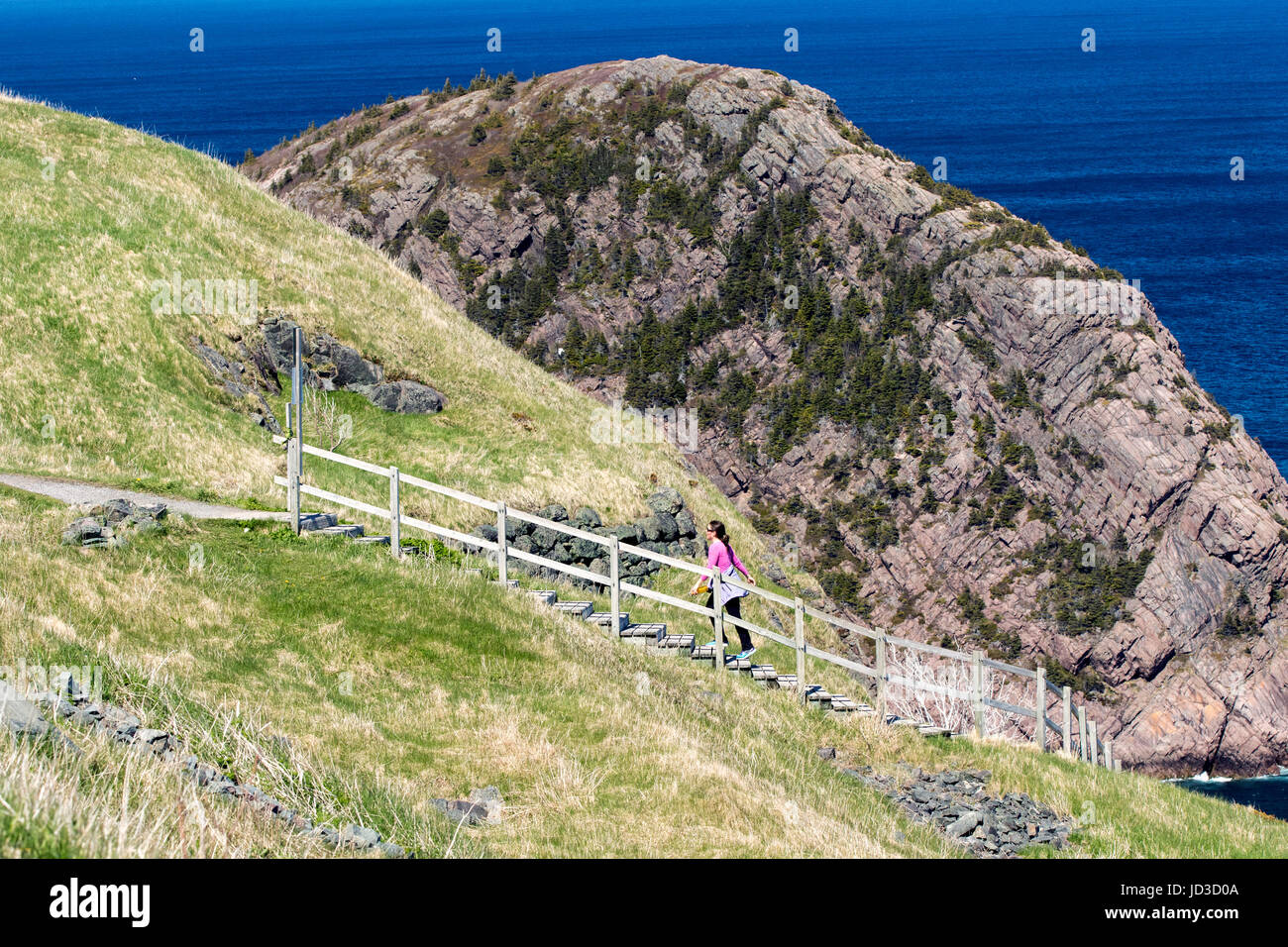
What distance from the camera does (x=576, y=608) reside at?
2291cm

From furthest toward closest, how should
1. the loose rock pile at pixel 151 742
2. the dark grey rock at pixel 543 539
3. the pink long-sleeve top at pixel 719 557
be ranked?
the dark grey rock at pixel 543 539 → the pink long-sleeve top at pixel 719 557 → the loose rock pile at pixel 151 742

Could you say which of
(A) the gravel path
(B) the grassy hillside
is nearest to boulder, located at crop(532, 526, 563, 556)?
(B) the grassy hillside

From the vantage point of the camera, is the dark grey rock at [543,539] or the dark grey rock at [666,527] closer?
the dark grey rock at [543,539]

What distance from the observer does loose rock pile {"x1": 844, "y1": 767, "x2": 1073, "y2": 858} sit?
18016 millimetres

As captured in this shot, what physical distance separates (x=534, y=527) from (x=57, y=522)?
42.2ft

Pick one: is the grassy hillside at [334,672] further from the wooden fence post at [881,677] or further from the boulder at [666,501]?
the wooden fence post at [881,677]

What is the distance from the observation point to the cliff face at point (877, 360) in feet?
281

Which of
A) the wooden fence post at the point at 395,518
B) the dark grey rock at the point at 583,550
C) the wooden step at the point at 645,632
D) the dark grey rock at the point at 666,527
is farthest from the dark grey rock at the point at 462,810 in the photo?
the dark grey rock at the point at 666,527

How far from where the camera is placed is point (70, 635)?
50.0 ft

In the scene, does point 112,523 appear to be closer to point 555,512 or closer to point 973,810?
point 555,512

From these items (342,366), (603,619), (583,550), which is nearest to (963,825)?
(603,619)

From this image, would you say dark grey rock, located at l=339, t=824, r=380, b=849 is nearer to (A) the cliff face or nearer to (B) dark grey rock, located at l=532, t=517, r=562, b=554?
(B) dark grey rock, located at l=532, t=517, r=562, b=554

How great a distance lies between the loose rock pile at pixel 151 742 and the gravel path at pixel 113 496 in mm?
9564

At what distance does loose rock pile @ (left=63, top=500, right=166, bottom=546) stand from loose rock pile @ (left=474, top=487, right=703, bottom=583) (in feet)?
28.1
